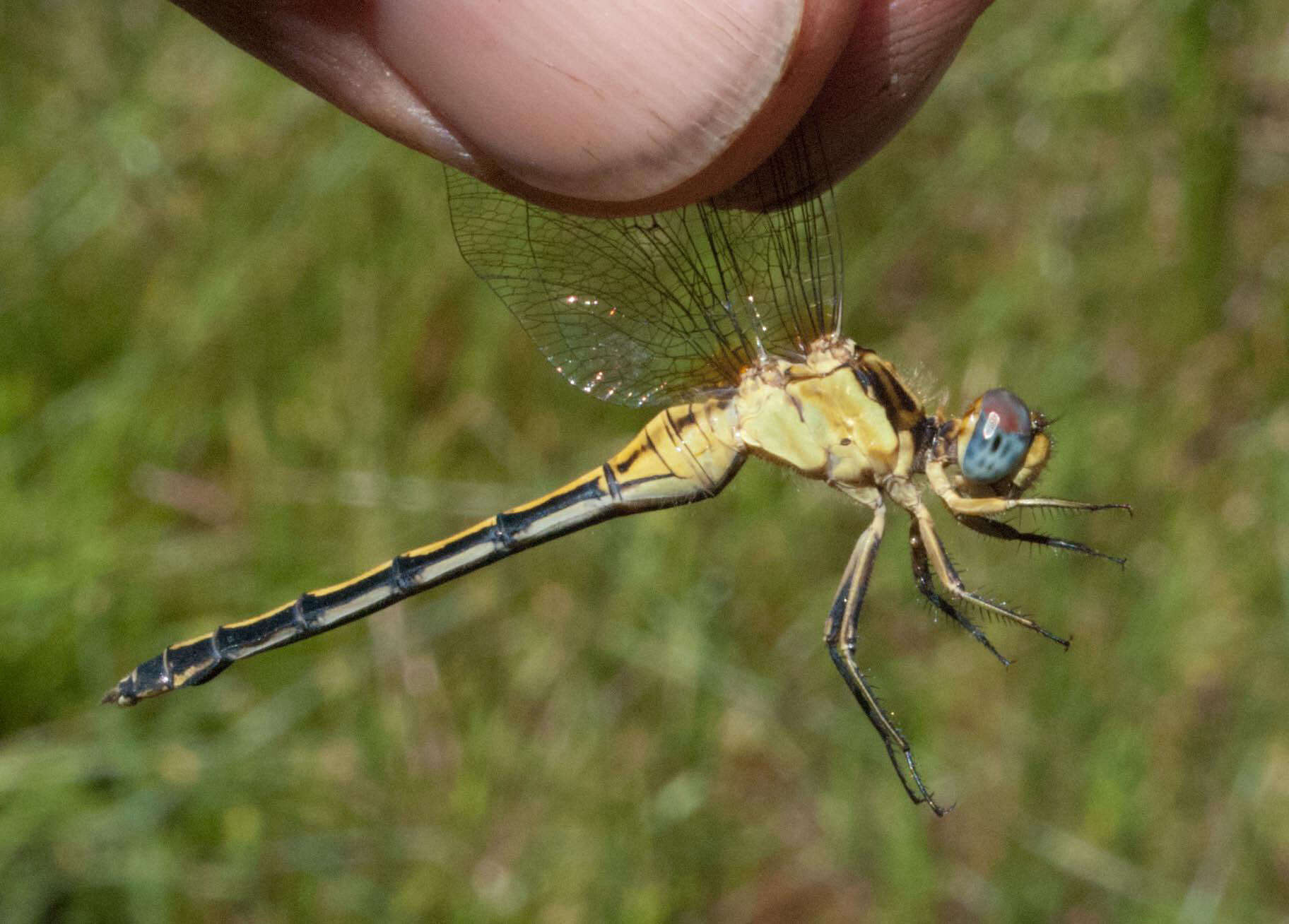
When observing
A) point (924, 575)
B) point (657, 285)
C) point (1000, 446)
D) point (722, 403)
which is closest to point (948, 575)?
point (924, 575)

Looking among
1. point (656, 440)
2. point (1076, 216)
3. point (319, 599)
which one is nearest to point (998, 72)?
point (1076, 216)

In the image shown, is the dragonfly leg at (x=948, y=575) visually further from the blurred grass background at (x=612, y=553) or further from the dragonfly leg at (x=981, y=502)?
the blurred grass background at (x=612, y=553)

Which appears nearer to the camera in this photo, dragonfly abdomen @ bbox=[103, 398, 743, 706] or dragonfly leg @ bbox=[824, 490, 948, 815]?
dragonfly leg @ bbox=[824, 490, 948, 815]

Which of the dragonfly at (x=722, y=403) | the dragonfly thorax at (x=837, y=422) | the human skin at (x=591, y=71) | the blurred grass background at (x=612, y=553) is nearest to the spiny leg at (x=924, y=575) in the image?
the dragonfly at (x=722, y=403)

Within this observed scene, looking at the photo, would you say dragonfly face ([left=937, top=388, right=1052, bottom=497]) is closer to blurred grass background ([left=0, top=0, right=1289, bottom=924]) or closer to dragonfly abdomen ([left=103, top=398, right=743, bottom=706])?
blurred grass background ([left=0, top=0, right=1289, bottom=924])

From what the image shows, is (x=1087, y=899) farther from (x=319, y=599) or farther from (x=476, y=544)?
(x=319, y=599)

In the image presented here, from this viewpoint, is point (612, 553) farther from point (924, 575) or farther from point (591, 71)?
point (591, 71)

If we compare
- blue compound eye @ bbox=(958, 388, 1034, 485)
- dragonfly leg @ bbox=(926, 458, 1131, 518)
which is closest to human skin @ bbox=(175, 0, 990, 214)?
blue compound eye @ bbox=(958, 388, 1034, 485)
